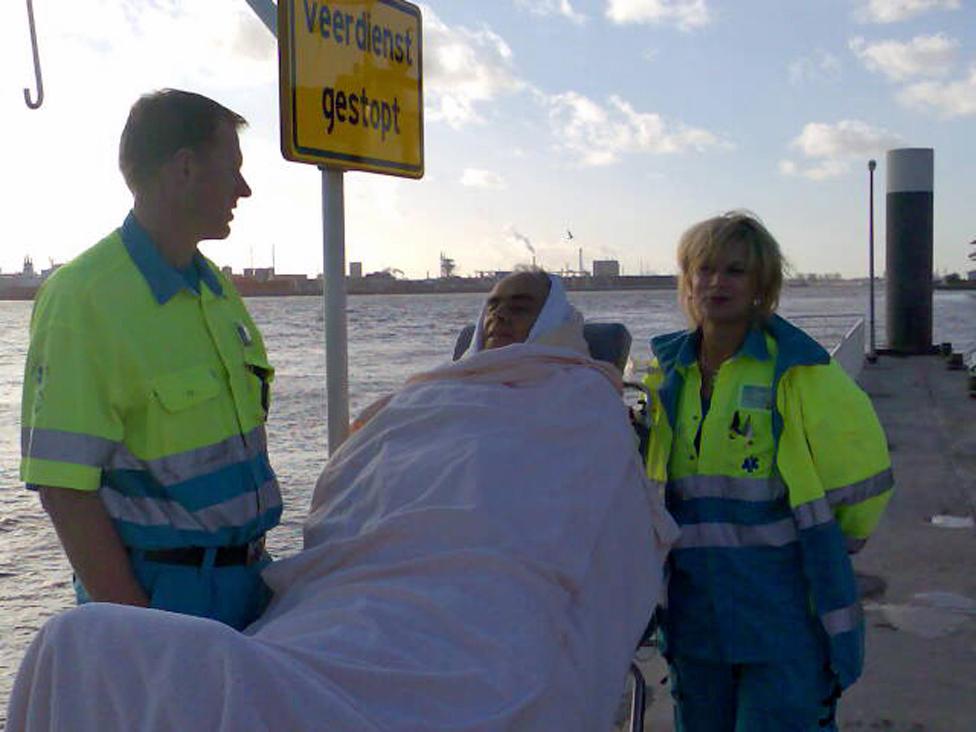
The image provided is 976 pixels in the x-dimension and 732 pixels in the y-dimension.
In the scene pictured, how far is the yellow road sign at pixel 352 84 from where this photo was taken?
3.15m

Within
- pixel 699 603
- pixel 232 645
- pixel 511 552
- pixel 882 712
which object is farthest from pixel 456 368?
pixel 882 712

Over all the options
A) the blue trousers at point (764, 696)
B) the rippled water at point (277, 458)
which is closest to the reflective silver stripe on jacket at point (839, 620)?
the blue trousers at point (764, 696)

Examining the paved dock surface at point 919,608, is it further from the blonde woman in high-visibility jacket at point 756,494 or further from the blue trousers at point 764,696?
the blonde woman in high-visibility jacket at point 756,494

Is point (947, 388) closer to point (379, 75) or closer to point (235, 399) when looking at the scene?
point (379, 75)

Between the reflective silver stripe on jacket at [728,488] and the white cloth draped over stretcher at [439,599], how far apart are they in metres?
0.17

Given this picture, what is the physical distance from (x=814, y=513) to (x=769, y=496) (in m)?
0.13

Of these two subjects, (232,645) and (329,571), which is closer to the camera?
(232,645)

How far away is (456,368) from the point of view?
2.77 meters

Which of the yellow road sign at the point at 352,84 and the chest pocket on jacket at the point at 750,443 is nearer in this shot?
the chest pocket on jacket at the point at 750,443

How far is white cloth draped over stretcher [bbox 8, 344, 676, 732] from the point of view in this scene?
5.78 feet

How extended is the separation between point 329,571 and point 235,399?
0.48m

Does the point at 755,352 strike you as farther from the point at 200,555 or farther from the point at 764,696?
the point at 200,555

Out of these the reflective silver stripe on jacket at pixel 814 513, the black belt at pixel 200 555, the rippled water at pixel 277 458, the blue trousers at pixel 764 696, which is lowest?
the rippled water at pixel 277 458

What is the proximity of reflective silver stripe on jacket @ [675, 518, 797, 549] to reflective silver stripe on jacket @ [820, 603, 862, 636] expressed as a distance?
0.65 ft
